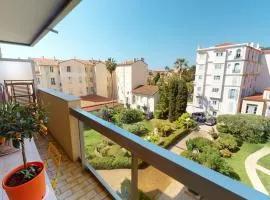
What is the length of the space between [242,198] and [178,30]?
90.0ft

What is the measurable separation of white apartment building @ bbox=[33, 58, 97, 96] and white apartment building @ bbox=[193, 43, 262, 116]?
13487mm

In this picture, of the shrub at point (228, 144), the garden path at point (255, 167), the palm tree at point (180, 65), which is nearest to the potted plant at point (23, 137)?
the garden path at point (255, 167)

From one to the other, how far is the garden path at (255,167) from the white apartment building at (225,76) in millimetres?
6400

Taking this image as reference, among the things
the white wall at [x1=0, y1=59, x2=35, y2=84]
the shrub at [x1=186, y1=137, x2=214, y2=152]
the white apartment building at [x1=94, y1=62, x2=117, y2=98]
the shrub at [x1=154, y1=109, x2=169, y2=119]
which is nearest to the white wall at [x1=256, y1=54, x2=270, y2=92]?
the shrub at [x1=154, y1=109, x2=169, y2=119]

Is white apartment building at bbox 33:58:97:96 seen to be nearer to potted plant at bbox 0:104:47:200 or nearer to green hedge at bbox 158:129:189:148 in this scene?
green hedge at bbox 158:129:189:148

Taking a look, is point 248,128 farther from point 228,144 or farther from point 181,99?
point 181,99

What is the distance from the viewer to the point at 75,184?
1825 mm

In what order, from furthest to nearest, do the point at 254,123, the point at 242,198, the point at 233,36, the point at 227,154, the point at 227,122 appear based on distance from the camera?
the point at 233,36, the point at 227,122, the point at 254,123, the point at 227,154, the point at 242,198

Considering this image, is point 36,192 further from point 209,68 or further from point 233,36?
point 233,36

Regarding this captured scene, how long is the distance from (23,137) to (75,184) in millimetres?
1001

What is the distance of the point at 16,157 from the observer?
2.44 metres

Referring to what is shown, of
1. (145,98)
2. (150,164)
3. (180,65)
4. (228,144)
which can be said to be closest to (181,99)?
(145,98)

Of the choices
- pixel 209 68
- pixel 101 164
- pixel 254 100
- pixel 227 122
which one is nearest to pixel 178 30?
pixel 209 68

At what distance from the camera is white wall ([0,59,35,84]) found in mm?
3976
